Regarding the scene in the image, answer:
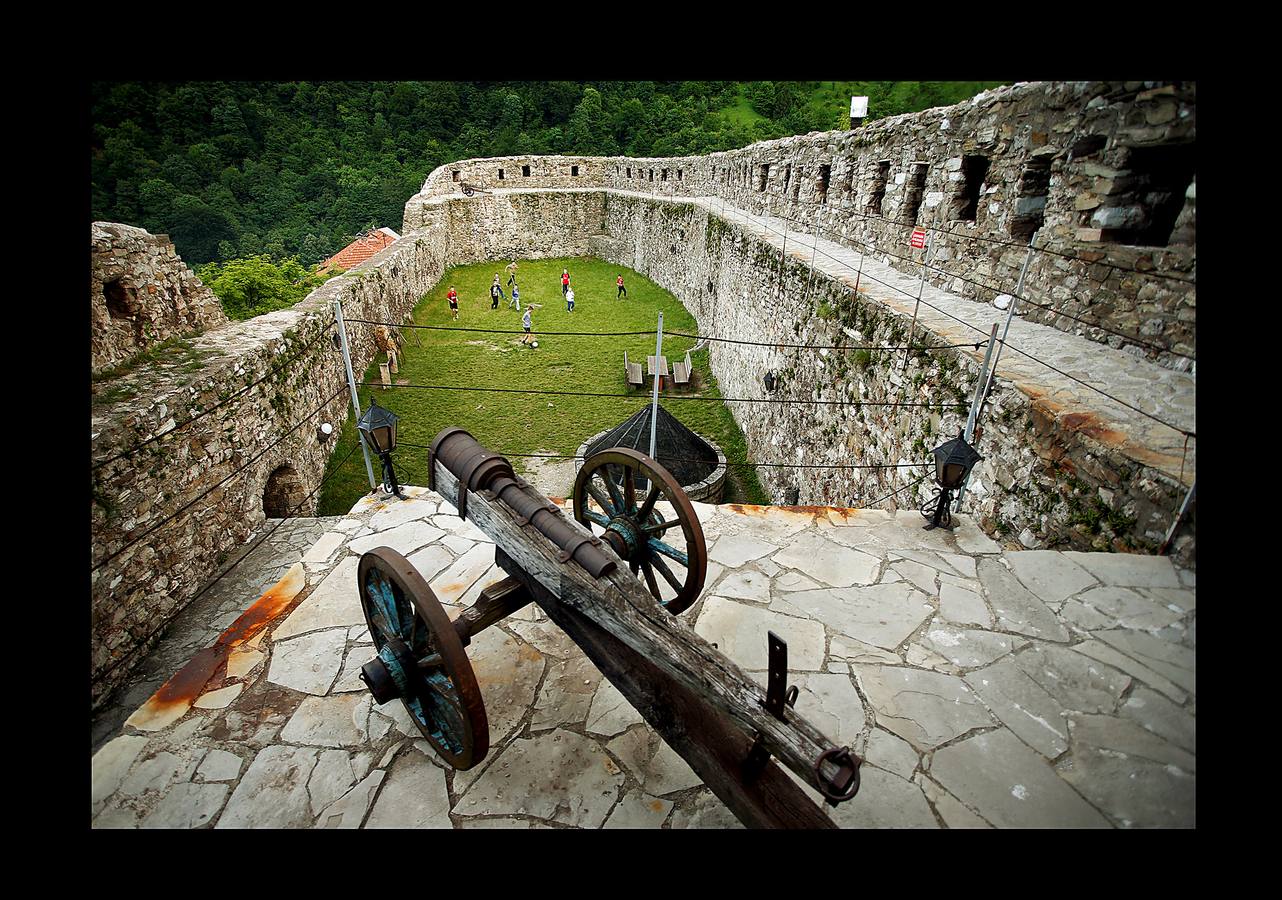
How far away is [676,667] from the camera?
1.85 metres

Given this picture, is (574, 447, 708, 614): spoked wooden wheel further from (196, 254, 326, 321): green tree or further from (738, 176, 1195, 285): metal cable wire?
(196, 254, 326, 321): green tree

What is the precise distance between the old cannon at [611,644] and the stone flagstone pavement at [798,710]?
1.12ft

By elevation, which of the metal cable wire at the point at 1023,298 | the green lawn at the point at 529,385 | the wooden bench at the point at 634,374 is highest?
the metal cable wire at the point at 1023,298

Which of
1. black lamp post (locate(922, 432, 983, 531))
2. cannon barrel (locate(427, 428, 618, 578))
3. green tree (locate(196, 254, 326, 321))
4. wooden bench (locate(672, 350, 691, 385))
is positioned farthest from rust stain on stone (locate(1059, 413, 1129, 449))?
green tree (locate(196, 254, 326, 321))

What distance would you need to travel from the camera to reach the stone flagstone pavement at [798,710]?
214cm

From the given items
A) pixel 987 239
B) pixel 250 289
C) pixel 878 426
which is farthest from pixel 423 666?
pixel 250 289

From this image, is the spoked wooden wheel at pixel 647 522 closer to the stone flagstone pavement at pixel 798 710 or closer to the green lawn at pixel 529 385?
the stone flagstone pavement at pixel 798 710

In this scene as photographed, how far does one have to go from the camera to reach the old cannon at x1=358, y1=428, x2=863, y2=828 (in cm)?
164

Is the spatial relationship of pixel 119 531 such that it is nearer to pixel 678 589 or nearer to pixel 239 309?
pixel 678 589

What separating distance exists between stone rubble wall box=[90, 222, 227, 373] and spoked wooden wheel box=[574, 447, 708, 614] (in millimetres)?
4877

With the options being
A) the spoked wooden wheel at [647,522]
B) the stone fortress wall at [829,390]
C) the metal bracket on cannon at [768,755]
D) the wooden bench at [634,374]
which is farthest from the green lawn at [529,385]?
the metal bracket on cannon at [768,755]

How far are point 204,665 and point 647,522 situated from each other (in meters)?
2.38

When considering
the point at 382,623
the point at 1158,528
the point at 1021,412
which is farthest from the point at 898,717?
the point at 382,623

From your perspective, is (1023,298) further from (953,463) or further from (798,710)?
(798,710)
